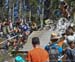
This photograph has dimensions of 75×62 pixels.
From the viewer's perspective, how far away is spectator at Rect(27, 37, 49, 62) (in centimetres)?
973

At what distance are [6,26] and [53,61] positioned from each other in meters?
17.2

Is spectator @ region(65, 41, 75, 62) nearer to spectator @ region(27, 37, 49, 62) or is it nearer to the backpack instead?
the backpack

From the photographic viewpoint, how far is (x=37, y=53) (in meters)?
9.74

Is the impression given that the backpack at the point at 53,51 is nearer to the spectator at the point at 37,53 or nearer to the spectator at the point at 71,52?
the spectator at the point at 71,52

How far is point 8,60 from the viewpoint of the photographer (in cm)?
1529

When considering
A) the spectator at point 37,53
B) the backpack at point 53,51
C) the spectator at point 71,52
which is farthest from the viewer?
the backpack at point 53,51

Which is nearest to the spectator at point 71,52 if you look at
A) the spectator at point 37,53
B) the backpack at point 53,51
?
the backpack at point 53,51

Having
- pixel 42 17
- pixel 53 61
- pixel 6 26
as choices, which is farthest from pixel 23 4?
pixel 53 61

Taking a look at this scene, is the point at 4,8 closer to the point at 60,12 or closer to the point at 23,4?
the point at 23,4

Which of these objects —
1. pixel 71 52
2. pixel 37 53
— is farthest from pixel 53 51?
pixel 37 53

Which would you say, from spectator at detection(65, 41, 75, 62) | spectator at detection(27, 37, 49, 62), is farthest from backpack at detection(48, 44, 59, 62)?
spectator at detection(27, 37, 49, 62)

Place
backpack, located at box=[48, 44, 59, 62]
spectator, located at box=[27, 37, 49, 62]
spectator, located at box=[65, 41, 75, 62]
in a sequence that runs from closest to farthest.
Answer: spectator, located at box=[27, 37, 49, 62] < spectator, located at box=[65, 41, 75, 62] < backpack, located at box=[48, 44, 59, 62]

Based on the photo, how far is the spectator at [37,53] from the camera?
9727 mm

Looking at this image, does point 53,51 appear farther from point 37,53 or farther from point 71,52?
point 37,53
